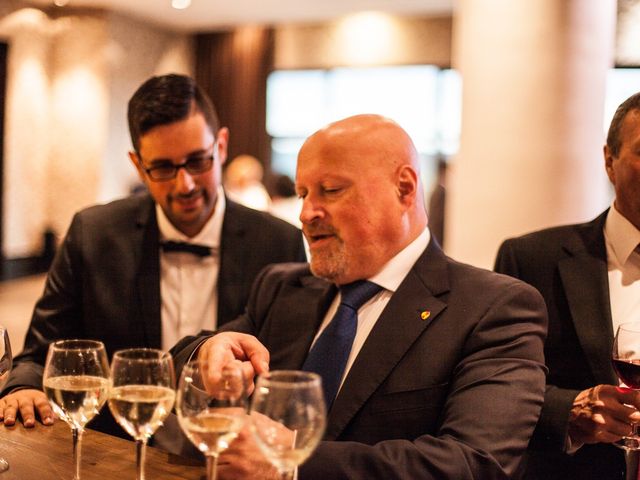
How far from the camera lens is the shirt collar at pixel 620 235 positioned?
235 cm

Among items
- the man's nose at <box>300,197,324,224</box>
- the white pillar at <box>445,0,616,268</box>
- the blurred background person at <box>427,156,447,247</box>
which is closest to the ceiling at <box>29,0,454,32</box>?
the blurred background person at <box>427,156,447,247</box>

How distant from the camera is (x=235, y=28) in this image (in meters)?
11.5

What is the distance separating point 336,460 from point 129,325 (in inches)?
56.7

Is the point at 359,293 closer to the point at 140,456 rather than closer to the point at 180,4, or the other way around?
the point at 140,456

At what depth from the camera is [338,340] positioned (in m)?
2.02

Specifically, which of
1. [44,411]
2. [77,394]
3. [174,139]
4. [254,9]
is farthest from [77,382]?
[254,9]

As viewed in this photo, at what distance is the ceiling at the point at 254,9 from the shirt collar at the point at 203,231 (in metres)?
7.56

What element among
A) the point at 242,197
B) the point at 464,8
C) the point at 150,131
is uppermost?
the point at 464,8

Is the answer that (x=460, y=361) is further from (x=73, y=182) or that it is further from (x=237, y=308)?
(x=73, y=182)

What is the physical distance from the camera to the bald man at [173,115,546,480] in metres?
1.62

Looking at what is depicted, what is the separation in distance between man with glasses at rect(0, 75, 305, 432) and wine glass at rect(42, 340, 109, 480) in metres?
1.12

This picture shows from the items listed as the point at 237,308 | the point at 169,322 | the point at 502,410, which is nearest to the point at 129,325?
the point at 169,322

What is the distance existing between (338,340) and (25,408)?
82cm

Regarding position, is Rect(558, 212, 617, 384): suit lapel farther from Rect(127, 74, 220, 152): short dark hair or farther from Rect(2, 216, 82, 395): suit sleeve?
Rect(2, 216, 82, 395): suit sleeve
